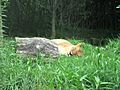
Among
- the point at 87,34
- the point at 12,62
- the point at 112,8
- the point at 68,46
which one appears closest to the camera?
the point at 12,62

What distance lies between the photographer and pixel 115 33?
35.0ft

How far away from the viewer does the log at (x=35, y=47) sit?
257 inches

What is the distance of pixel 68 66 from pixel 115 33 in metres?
5.58

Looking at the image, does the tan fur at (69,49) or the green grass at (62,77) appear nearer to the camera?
the green grass at (62,77)

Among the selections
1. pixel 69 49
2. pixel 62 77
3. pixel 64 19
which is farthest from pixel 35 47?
pixel 64 19

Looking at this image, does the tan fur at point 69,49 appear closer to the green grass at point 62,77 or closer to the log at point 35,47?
the log at point 35,47

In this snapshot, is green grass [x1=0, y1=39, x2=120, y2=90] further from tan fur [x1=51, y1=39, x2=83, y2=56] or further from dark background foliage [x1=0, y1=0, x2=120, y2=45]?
dark background foliage [x1=0, y1=0, x2=120, y2=45]

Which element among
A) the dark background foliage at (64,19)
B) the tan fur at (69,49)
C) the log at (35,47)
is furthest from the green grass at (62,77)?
the dark background foliage at (64,19)

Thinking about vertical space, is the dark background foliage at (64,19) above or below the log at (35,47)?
below

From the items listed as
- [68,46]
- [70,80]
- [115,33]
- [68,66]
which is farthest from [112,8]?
[70,80]

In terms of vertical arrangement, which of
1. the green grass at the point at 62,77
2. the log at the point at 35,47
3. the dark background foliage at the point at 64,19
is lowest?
the dark background foliage at the point at 64,19

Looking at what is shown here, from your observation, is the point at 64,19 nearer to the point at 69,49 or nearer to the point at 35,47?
the point at 69,49

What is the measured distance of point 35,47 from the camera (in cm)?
662

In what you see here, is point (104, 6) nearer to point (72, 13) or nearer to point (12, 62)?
point (72, 13)
